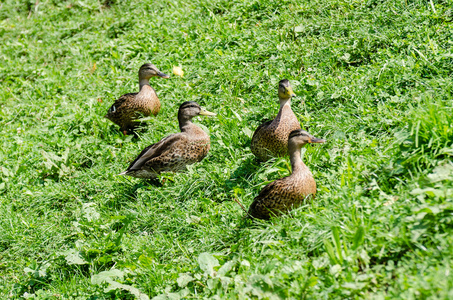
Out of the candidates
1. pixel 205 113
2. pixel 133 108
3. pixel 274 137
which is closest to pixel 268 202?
pixel 274 137

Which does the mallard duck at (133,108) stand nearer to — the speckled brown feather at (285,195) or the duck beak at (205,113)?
the duck beak at (205,113)

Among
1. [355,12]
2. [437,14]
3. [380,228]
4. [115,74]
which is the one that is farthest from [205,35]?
[380,228]

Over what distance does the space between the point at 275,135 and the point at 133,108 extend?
9.48ft

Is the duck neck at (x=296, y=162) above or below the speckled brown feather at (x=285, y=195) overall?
above

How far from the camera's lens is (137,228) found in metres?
5.32

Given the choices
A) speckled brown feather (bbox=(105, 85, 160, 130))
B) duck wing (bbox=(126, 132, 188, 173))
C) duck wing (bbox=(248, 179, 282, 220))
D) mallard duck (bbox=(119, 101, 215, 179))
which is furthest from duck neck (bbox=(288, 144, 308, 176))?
speckled brown feather (bbox=(105, 85, 160, 130))

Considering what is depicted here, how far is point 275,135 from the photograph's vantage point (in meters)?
5.17

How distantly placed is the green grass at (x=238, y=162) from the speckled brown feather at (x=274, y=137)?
0.22 metres

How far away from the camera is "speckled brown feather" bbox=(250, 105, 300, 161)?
5.17 m

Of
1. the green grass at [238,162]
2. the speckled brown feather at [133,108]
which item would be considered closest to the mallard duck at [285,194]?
the green grass at [238,162]

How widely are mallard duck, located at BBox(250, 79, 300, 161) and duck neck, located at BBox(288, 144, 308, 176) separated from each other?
1.71 feet

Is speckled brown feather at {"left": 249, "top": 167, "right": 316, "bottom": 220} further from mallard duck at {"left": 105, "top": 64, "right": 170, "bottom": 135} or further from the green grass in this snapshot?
mallard duck at {"left": 105, "top": 64, "right": 170, "bottom": 135}

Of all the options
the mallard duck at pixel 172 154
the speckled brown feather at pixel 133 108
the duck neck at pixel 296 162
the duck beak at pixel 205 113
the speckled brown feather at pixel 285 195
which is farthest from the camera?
the speckled brown feather at pixel 133 108

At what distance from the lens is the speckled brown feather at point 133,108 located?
7.23 meters
